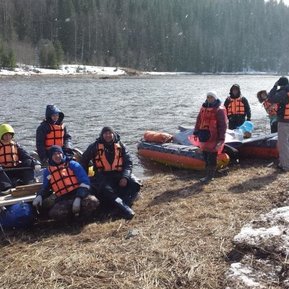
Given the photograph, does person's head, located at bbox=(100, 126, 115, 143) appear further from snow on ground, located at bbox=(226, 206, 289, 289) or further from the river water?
the river water

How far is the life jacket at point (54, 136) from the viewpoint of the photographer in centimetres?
764

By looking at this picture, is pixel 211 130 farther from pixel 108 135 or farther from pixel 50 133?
pixel 50 133

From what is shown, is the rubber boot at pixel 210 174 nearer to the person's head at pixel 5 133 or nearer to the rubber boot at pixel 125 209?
the rubber boot at pixel 125 209

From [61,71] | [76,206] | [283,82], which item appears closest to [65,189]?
[76,206]

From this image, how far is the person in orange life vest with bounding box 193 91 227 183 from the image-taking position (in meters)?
7.35

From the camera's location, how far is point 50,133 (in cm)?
764

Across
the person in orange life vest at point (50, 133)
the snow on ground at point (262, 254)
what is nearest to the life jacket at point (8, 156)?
the person in orange life vest at point (50, 133)

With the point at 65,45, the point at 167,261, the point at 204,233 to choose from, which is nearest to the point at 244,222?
the point at 204,233

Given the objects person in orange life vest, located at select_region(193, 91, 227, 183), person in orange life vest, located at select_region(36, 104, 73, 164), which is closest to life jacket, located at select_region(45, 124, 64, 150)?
person in orange life vest, located at select_region(36, 104, 73, 164)

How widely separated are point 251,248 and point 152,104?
2181cm

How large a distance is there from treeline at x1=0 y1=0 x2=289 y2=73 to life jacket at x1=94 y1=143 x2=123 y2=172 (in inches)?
2333

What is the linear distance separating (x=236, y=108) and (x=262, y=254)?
687cm

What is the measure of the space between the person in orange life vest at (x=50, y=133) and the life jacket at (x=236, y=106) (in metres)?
4.40

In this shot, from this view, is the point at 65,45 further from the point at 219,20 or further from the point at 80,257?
the point at 80,257
